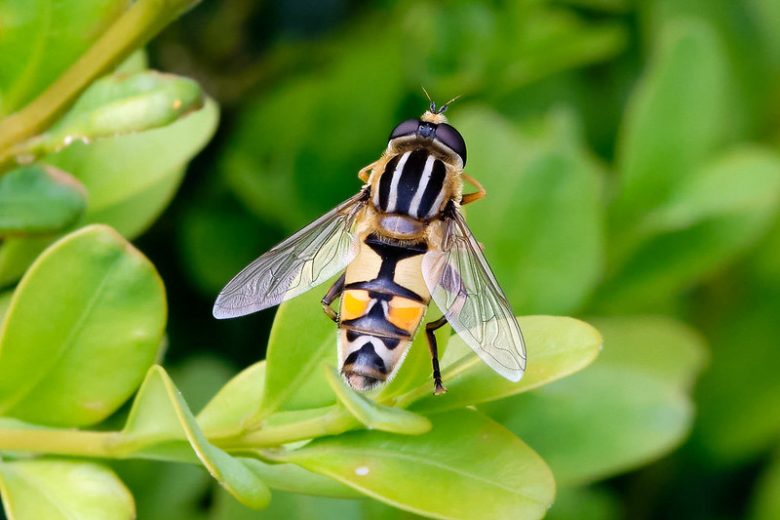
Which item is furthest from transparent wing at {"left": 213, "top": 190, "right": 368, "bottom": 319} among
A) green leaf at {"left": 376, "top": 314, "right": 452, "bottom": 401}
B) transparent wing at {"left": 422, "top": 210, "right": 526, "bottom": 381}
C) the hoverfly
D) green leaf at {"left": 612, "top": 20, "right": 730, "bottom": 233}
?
green leaf at {"left": 612, "top": 20, "right": 730, "bottom": 233}

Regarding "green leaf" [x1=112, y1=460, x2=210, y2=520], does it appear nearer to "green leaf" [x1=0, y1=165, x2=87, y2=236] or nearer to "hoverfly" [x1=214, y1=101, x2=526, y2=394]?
"hoverfly" [x1=214, y1=101, x2=526, y2=394]

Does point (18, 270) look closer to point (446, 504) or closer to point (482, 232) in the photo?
point (446, 504)

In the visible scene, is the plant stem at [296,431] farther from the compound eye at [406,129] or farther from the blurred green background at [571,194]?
the compound eye at [406,129]

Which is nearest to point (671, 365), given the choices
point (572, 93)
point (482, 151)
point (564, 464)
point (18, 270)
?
point (564, 464)

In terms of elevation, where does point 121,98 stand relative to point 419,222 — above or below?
above

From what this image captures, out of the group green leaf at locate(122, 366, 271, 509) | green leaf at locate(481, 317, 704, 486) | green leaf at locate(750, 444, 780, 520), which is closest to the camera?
green leaf at locate(122, 366, 271, 509)

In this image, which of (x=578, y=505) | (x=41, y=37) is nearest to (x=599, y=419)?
(x=578, y=505)
